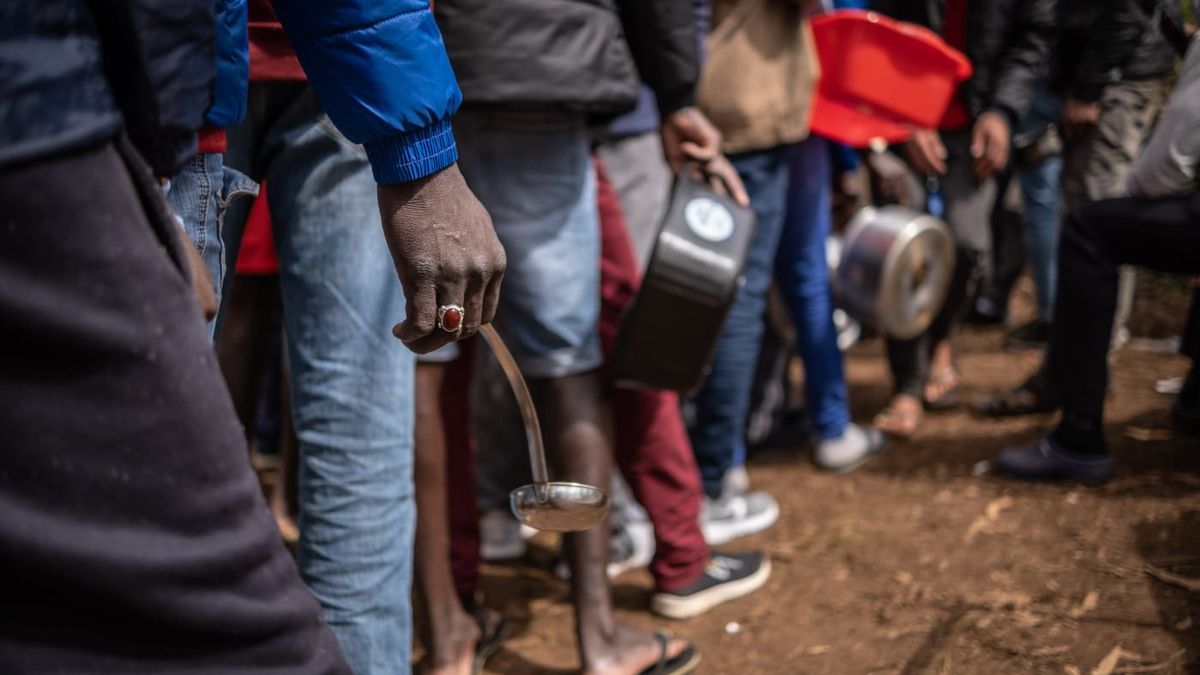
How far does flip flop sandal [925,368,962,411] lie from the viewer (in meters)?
4.59

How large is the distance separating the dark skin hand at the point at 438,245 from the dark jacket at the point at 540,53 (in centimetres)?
77

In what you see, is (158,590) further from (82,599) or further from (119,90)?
(119,90)

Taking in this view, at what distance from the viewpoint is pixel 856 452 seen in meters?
3.98

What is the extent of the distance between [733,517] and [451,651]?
125 cm

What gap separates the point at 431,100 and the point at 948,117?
3391 millimetres

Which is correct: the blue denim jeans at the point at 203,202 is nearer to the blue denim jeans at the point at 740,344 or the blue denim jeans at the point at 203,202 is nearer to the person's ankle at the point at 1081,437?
the blue denim jeans at the point at 740,344

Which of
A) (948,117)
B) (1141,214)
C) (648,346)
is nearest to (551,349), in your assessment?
(648,346)

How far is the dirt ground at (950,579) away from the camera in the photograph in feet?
8.27

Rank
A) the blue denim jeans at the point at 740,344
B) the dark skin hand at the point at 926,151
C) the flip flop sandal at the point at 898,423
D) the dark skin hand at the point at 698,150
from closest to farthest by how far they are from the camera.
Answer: the dark skin hand at the point at 698,150
the blue denim jeans at the point at 740,344
the dark skin hand at the point at 926,151
the flip flop sandal at the point at 898,423

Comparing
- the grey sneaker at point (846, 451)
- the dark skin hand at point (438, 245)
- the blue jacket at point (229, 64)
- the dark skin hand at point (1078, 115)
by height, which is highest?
the blue jacket at point (229, 64)

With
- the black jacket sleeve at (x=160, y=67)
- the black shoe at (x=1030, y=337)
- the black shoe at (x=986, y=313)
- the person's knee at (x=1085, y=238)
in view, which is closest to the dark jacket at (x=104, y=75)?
the black jacket sleeve at (x=160, y=67)

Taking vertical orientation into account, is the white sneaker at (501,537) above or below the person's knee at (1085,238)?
below

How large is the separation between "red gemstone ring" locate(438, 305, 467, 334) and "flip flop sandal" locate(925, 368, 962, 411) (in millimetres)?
3522

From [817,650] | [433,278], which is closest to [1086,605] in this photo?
[817,650]
